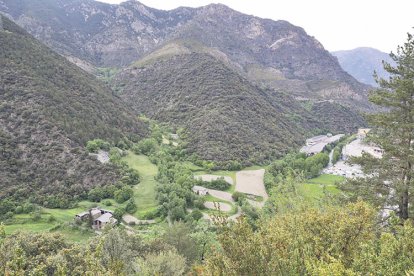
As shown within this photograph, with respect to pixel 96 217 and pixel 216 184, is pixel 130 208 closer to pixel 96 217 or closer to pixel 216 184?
pixel 96 217

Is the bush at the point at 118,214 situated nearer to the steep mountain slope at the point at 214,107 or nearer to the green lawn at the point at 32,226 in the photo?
the green lawn at the point at 32,226

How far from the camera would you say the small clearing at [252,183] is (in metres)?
72.3

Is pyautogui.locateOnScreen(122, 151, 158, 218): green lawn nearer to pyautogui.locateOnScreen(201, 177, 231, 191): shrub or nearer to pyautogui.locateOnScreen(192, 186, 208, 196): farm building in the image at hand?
pyautogui.locateOnScreen(192, 186, 208, 196): farm building

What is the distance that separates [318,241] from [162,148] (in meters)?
76.4

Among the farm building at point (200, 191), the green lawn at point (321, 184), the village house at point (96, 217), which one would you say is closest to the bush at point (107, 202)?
the village house at point (96, 217)

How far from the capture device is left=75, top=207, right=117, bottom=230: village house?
50.2 metres

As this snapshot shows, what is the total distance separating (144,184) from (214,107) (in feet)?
170

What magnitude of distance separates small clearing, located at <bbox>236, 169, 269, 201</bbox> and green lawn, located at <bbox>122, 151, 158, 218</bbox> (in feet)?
58.9

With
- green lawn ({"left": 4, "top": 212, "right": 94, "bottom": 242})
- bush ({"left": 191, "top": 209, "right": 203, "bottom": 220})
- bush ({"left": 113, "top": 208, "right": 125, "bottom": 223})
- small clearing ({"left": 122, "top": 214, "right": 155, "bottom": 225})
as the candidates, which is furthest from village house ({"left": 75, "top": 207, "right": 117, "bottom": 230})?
bush ({"left": 191, "top": 209, "right": 203, "bottom": 220})

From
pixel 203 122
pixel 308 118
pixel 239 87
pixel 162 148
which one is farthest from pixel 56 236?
pixel 308 118

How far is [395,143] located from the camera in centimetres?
2470

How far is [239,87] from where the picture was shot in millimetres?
128750

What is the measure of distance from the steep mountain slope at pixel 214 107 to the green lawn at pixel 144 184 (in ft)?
57.2

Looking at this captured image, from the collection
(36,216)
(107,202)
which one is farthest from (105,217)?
(36,216)
